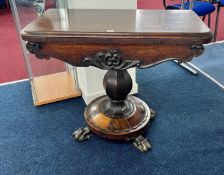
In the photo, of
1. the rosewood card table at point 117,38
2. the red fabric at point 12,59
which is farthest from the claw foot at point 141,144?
the red fabric at point 12,59

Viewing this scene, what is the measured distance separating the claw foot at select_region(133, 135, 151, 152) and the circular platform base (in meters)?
0.04

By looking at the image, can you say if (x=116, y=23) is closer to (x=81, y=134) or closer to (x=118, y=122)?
(x=118, y=122)

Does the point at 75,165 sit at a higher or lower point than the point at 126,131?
lower

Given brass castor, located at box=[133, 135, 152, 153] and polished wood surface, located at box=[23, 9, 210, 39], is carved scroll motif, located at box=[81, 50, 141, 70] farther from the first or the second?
brass castor, located at box=[133, 135, 152, 153]

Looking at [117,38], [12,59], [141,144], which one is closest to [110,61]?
[117,38]

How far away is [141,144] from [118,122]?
0.63ft

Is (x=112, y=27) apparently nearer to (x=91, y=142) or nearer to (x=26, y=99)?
(x=91, y=142)

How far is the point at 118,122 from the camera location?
5.01 feet

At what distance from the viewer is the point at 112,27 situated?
3.69 feet

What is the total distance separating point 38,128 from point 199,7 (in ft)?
6.34

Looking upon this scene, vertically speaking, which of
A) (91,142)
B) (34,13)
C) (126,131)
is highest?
(34,13)

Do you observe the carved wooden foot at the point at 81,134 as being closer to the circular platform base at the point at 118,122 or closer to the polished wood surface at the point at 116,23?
the circular platform base at the point at 118,122

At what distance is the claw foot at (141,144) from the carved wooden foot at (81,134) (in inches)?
12.3

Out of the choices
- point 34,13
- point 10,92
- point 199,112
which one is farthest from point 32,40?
point 199,112
